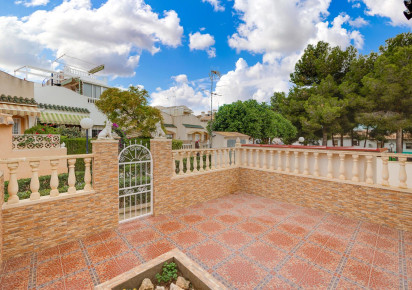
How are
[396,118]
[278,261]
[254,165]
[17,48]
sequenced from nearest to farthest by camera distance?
[278,261] → [254,165] → [17,48] → [396,118]

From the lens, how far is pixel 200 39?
1296 cm

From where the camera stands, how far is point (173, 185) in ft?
17.9

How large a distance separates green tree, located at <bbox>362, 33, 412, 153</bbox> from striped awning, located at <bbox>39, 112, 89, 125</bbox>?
29592 mm

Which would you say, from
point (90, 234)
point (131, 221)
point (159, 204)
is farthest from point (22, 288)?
point (159, 204)

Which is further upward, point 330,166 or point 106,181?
point 330,166

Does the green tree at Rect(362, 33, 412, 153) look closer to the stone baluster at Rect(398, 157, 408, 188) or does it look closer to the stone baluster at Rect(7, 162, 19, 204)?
the stone baluster at Rect(398, 157, 408, 188)

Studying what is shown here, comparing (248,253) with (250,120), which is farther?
(250,120)

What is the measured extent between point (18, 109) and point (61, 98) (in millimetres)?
9061

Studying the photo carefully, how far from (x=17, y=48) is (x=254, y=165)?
13.2m

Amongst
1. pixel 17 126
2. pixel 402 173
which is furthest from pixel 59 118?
pixel 402 173

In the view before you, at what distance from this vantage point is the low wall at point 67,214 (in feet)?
10.6

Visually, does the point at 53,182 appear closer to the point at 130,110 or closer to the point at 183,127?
the point at 130,110

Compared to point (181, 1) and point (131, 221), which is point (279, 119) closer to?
point (181, 1)

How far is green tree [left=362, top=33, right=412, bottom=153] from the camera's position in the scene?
16406 mm
